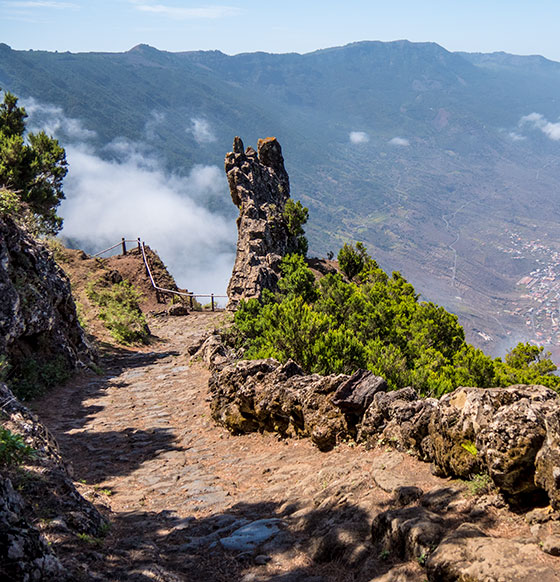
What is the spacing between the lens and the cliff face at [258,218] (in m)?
24.9

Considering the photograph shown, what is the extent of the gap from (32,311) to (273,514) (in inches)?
367

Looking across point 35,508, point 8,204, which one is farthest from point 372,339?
point 35,508

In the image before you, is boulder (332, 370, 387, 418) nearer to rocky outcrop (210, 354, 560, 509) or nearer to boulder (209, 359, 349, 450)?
rocky outcrop (210, 354, 560, 509)

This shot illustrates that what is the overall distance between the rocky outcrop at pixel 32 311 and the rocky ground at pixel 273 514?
6.99 feet

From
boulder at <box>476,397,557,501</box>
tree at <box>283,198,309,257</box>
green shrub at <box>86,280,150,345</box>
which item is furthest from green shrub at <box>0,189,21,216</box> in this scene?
tree at <box>283,198,309,257</box>

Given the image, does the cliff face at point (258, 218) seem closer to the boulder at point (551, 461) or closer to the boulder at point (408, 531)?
the boulder at point (408, 531)

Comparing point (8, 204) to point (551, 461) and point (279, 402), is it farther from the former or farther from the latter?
point (551, 461)

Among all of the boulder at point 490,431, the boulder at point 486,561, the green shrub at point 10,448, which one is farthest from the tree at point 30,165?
the boulder at point 486,561

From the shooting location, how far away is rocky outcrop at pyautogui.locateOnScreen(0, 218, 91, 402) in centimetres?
1203

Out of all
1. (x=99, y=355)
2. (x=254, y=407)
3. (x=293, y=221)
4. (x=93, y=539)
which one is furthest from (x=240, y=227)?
(x=93, y=539)

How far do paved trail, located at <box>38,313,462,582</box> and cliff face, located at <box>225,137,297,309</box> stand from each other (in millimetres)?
11408

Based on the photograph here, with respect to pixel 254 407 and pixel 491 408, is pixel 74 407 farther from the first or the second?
pixel 491 408

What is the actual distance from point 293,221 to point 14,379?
70.1ft

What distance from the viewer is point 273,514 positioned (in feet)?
21.5
